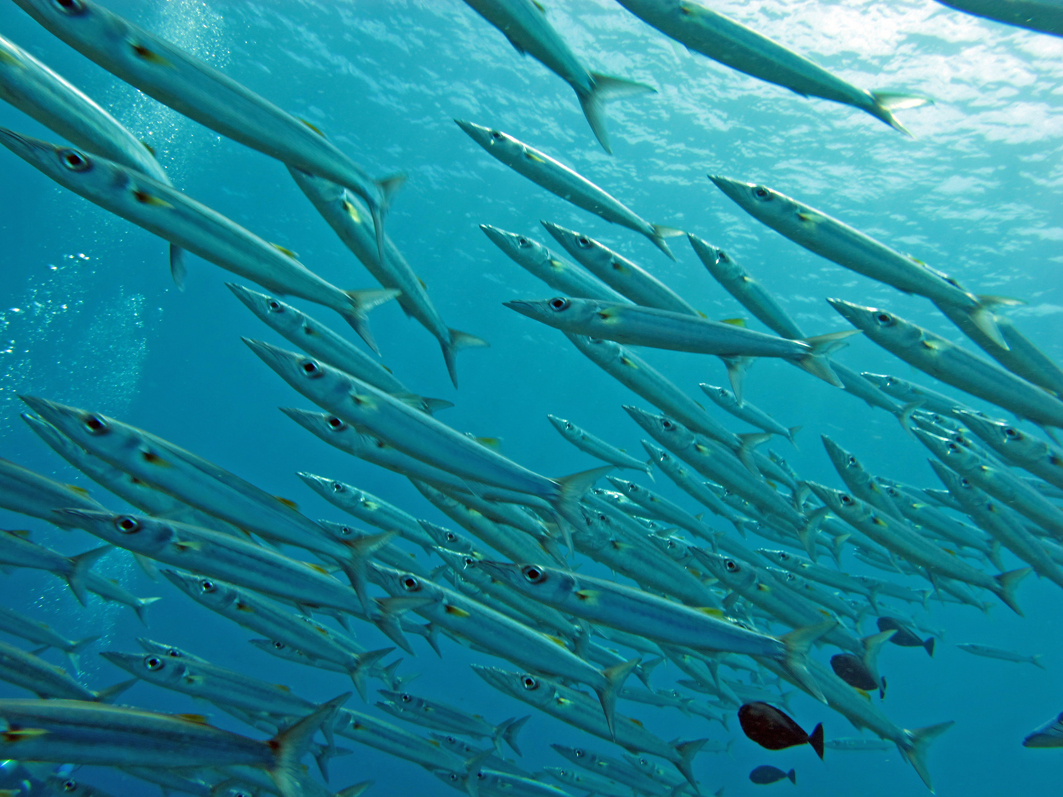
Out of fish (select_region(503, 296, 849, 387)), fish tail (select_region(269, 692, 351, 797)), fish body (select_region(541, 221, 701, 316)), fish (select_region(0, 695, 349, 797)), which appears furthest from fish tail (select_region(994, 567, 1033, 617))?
fish (select_region(0, 695, 349, 797))

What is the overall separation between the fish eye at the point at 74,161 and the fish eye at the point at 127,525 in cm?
169

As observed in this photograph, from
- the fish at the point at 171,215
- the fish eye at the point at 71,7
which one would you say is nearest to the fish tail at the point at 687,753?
the fish at the point at 171,215

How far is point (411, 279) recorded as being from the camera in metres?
3.29

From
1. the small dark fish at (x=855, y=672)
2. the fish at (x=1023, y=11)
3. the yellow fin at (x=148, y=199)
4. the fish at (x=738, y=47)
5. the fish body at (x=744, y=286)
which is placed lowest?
the yellow fin at (x=148, y=199)

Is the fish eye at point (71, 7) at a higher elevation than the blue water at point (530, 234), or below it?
below

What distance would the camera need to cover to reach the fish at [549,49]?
222 cm

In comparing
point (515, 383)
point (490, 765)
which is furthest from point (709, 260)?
point (515, 383)

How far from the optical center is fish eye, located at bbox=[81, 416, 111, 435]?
265 cm

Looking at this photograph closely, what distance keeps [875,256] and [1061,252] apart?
63.8ft

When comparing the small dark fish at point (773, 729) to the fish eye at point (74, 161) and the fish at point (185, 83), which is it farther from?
the fish eye at point (74, 161)

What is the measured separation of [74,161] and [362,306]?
1375mm

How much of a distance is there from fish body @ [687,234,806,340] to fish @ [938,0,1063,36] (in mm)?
1691

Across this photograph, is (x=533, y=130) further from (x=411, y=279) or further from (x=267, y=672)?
(x=267, y=672)

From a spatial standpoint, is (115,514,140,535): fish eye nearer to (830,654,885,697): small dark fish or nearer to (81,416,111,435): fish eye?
(81,416,111,435): fish eye
